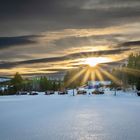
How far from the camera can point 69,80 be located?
199750mm

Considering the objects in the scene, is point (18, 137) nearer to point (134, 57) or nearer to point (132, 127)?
point (132, 127)

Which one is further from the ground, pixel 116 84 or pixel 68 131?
pixel 116 84

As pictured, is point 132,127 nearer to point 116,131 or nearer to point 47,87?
point 116,131

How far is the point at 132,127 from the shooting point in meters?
24.6

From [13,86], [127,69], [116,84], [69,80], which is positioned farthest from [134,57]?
[69,80]

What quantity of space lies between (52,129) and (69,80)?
175 meters

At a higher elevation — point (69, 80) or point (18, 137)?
point (69, 80)

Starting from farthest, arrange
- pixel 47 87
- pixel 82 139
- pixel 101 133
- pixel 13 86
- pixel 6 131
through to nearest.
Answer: pixel 47 87 < pixel 13 86 < pixel 6 131 < pixel 101 133 < pixel 82 139

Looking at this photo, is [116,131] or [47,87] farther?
[47,87]

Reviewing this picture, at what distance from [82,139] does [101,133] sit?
2.34 m

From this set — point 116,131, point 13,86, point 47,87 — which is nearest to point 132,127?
point 116,131

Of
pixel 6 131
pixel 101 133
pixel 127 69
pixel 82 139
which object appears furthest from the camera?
pixel 127 69

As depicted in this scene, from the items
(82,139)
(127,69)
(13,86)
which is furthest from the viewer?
(13,86)

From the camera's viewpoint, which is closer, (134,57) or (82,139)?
(82,139)
